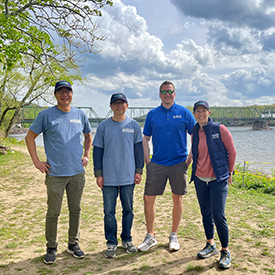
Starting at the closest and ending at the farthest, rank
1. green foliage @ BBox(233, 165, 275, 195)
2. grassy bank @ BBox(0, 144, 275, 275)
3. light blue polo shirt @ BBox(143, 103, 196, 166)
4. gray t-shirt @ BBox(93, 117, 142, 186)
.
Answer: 1. grassy bank @ BBox(0, 144, 275, 275)
2. gray t-shirt @ BBox(93, 117, 142, 186)
3. light blue polo shirt @ BBox(143, 103, 196, 166)
4. green foliage @ BBox(233, 165, 275, 195)

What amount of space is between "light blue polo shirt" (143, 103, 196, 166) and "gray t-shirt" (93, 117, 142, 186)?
45cm

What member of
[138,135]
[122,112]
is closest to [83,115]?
[122,112]

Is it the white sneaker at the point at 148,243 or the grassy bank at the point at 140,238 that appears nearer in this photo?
the grassy bank at the point at 140,238

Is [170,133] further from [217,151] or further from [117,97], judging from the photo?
[117,97]

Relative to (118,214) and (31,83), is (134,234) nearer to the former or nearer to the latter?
(118,214)

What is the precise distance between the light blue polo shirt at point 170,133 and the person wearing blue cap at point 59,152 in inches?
42.2

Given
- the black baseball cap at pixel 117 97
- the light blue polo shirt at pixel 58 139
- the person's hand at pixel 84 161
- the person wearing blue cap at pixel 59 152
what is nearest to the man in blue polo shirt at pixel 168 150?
the black baseball cap at pixel 117 97

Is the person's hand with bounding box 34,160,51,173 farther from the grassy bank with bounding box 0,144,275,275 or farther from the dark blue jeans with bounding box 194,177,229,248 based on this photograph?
the dark blue jeans with bounding box 194,177,229,248

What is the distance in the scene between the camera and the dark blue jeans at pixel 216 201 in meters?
3.39

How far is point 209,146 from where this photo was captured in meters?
3.41

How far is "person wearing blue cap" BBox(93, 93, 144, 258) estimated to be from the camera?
11.9 ft

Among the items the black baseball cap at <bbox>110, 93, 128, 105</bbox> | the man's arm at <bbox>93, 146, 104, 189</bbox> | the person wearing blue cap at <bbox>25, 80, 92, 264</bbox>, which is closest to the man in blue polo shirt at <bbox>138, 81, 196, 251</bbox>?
the black baseball cap at <bbox>110, 93, 128, 105</bbox>

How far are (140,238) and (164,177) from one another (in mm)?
1249

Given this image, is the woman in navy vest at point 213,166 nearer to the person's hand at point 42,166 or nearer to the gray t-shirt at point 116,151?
the gray t-shirt at point 116,151
